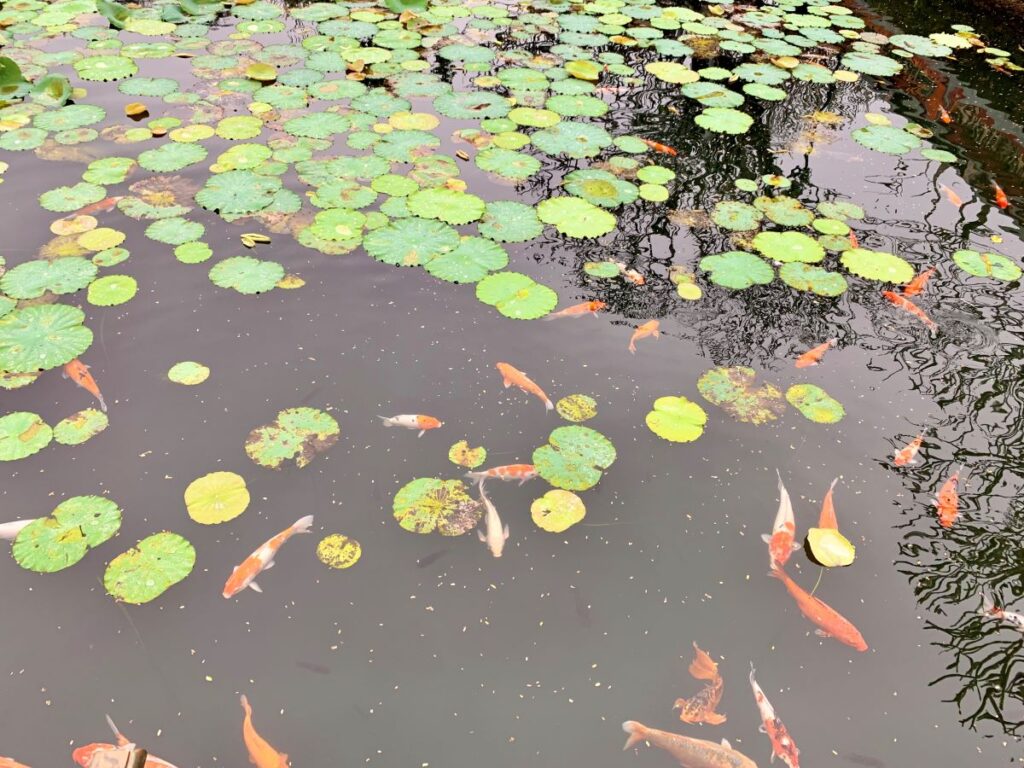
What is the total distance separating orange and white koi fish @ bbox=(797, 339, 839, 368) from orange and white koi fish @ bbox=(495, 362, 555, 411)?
141cm

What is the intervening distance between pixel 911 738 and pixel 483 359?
7.75 ft

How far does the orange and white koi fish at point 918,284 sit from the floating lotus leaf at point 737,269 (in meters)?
0.83

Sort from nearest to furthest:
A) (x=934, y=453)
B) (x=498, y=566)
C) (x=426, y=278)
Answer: (x=498, y=566) → (x=934, y=453) → (x=426, y=278)

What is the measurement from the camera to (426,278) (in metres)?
A: 3.99

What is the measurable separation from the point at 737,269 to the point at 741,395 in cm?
108

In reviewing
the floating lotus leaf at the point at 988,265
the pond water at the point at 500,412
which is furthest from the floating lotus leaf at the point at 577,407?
the floating lotus leaf at the point at 988,265

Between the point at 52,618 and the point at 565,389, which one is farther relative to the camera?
the point at 565,389

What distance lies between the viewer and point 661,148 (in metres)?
5.34

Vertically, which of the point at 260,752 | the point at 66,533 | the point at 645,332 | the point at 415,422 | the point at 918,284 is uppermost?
the point at 918,284

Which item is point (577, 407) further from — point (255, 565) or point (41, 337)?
point (41, 337)

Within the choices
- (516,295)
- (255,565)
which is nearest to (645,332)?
(516,295)

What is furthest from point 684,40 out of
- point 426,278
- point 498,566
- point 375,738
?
point 375,738

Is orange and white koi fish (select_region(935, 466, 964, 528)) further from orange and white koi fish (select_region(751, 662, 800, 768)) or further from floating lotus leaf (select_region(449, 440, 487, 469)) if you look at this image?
floating lotus leaf (select_region(449, 440, 487, 469))

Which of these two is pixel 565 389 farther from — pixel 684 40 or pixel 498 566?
pixel 684 40
